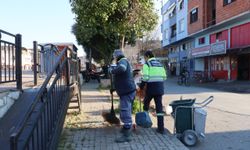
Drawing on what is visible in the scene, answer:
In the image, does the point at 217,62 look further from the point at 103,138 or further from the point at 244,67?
the point at 103,138

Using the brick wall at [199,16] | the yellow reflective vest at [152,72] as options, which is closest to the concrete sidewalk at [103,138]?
the yellow reflective vest at [152,72]

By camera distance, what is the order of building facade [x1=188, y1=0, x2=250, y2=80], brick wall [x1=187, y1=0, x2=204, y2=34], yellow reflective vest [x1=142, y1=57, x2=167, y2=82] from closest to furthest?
yellow reflective vest [x1=142, y1=57, x2=167, y2=82]
building facade [x1=188, y1=0, x2=250, y2=80]
brick wall [x1=187, y1=0, x2=204, y2=34]

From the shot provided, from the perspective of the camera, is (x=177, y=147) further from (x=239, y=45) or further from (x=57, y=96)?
(x=239, y=45)

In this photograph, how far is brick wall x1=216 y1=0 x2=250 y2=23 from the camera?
30.8 meters

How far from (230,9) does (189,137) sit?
92.5 ft

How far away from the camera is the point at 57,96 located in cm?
667

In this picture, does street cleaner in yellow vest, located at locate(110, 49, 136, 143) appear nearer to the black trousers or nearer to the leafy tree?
the black trousers

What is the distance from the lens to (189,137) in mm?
7781

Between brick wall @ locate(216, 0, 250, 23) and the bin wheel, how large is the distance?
79.8 ft

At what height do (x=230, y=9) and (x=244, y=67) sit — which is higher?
(x=230, y=9)

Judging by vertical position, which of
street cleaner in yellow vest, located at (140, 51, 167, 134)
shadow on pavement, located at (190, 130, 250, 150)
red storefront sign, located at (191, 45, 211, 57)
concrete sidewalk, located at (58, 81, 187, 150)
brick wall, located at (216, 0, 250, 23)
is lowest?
shadow on pavement, located at (190, 130, 250, 150)

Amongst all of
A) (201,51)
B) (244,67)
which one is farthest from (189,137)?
(201,51)

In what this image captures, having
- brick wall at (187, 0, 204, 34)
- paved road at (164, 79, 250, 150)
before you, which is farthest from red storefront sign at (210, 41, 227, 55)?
paved road at (164, 79, 250, 150)

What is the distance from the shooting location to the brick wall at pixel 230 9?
30.8 meters
